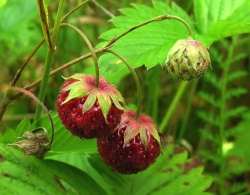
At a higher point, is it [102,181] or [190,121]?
[102,181]

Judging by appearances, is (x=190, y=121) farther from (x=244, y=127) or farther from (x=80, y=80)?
(x=80, y=80)

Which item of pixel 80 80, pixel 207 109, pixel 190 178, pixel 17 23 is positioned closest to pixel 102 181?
pixel 190 178

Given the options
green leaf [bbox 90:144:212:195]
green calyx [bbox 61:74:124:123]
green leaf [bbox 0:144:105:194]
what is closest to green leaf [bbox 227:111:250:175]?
green leaf [bbox 90:144:212:195]

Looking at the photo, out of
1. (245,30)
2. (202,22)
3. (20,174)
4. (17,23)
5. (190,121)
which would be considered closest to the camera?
(20,174)

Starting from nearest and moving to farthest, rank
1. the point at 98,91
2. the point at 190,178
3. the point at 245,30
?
the point at 98,91 < the point at 245,30 < the point at 190,178

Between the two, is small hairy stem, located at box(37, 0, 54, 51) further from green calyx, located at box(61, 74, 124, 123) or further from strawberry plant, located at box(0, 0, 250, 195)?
green calyx, located at box(61, 74, 124, 123)

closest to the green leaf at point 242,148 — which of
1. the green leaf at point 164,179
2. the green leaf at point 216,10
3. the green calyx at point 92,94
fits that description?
the green leaf at point 216,10

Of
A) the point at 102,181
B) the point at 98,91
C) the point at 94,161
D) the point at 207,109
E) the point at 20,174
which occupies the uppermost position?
the point at 98,91

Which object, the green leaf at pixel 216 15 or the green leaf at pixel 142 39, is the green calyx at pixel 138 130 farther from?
the green leaf at pixel 216 15
